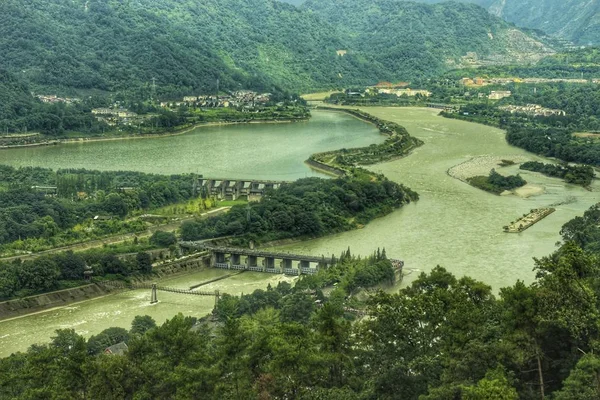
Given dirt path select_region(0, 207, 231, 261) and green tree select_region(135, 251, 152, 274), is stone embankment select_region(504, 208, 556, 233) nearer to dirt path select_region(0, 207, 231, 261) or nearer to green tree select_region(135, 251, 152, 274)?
dirt path select_region(0, 207, 231, 261)

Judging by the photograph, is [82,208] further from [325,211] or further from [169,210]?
[325,211]

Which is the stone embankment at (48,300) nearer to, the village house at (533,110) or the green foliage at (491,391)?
the green foliage at (491,391)

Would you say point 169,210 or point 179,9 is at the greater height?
point 179,9

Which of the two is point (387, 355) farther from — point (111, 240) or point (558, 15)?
point (558, 15)

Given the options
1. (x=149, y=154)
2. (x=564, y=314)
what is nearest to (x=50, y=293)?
(x=564, y=314)

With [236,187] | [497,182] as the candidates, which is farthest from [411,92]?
[236,187]

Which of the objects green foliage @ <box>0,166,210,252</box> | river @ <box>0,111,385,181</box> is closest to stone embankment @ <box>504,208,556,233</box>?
green foliage @ <box>0,166,210,252</box>

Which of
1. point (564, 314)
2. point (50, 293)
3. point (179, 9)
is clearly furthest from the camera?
point (179, 9)

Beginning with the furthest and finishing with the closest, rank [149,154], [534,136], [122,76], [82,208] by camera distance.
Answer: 1. [122,76]
2. [534,136]
3. [149,154]
4. [82,208]
